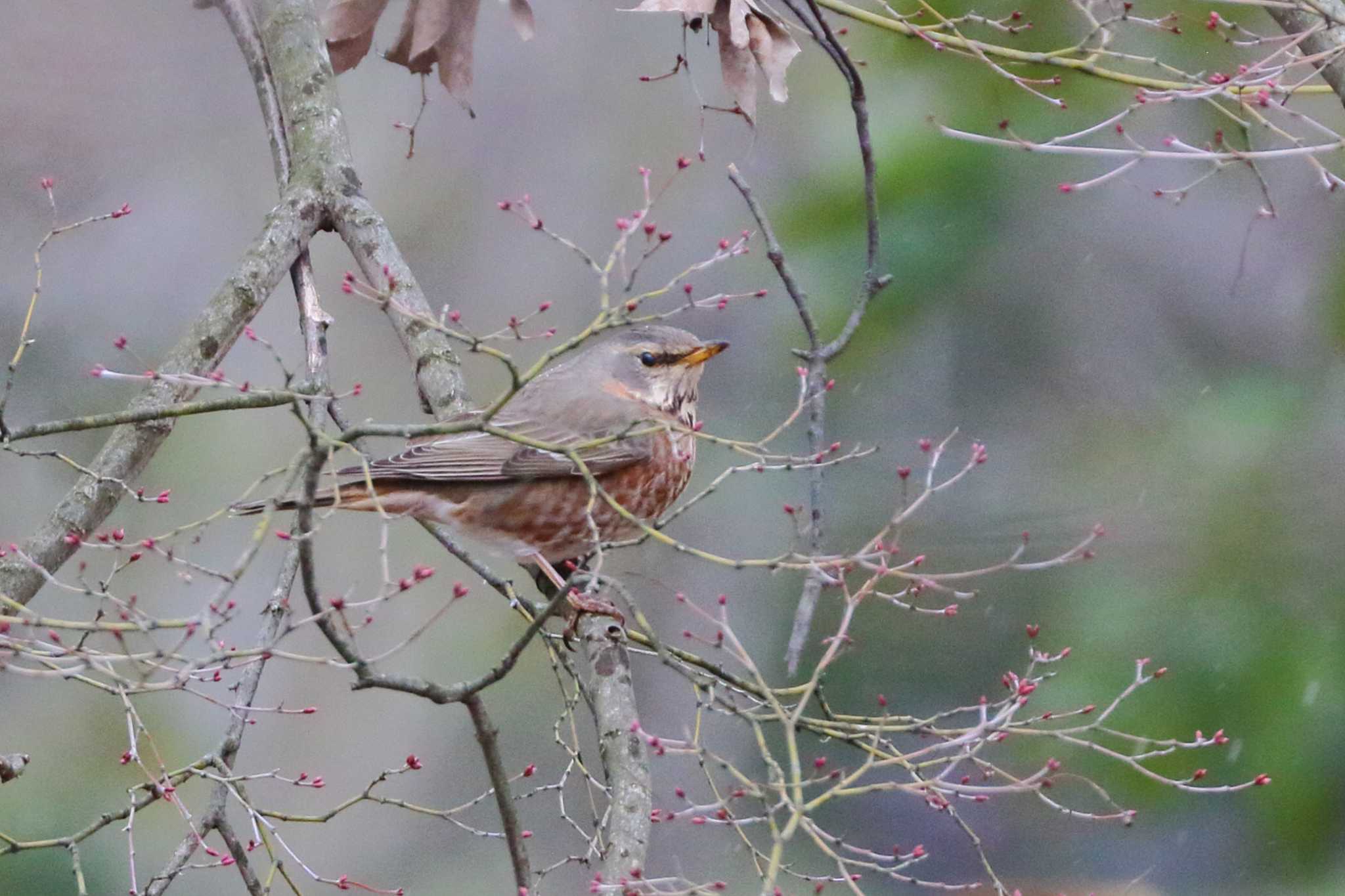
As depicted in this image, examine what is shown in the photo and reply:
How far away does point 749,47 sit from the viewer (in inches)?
89.4

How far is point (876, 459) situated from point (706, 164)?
1191mm

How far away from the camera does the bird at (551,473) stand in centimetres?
248

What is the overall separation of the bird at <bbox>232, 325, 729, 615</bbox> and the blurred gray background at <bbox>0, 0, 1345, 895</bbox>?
1.16 m

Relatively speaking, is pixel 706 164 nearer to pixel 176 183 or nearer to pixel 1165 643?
pixel 176 183

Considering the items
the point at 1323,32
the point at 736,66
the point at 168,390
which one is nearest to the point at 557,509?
the point at 168,390

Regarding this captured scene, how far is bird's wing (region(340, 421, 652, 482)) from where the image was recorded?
248cm

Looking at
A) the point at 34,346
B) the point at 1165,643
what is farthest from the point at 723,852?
the point at 34,346

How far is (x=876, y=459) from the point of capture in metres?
4.38

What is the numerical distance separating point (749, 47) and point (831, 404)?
2.15 meters

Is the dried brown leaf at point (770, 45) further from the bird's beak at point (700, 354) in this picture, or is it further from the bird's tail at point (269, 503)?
the bird's tail at point (269, 503)

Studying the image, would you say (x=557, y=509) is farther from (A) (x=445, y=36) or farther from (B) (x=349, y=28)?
(B) (x=349, y=28)

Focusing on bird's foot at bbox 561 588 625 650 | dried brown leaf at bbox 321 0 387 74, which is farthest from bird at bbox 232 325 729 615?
Answer: dried brown leaf at bbox 321 0 387 74

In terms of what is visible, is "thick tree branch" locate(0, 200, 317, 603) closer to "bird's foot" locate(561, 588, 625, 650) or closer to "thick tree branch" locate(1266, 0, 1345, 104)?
"bird's foot" locate(561, 588, 625, 650)

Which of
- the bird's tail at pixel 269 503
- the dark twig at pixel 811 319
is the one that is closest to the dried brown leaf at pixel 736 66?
the dark twig at pixel 811 319
